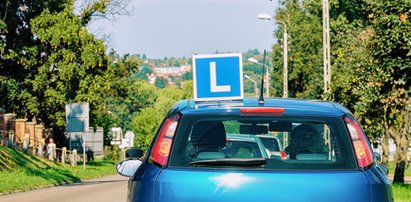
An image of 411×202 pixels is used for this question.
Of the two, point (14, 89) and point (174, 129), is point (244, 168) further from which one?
point (14, 89)

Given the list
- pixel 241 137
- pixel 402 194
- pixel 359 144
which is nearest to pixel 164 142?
pixel 359 144

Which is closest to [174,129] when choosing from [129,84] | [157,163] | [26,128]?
[157,163]

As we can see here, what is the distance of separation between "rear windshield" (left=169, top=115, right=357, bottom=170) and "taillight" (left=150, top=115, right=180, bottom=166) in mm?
53

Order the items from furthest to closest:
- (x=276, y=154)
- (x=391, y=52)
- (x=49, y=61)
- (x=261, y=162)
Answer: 1. (x=49, y=61)
2. (x=391, y=52)
3. (x=276, y=154)
4. (x=261, y=162)

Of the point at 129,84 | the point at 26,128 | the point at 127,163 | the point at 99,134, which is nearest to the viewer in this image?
the point at 127,163

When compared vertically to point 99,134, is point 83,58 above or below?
above

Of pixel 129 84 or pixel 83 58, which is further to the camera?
pixel 129 84

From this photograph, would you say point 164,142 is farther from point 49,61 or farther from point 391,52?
point 49,61

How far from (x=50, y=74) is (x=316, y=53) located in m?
16.8

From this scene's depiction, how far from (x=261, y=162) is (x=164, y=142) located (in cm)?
69

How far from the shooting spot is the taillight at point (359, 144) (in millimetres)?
6699

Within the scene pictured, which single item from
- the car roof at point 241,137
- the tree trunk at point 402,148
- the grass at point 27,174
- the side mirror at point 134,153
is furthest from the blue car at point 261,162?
the tree trunk at point 402,148

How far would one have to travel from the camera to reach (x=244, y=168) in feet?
21.6

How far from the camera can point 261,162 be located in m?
6.58
